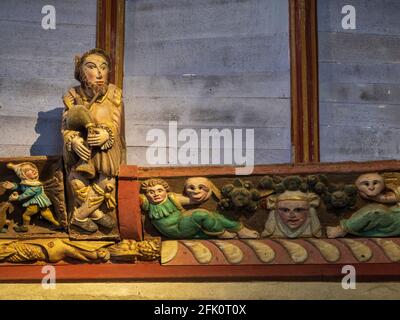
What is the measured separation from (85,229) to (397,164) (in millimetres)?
1535

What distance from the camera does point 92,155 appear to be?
201 inches

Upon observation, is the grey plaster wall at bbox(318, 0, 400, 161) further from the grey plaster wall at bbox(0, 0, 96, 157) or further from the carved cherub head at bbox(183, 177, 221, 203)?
the grey plaster wall at bbox(0, 0, 96, 157)

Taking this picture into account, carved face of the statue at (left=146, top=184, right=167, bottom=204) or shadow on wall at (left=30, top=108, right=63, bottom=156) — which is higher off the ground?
shadow on wall at (left=30, top=108, right=63, bottom=156)

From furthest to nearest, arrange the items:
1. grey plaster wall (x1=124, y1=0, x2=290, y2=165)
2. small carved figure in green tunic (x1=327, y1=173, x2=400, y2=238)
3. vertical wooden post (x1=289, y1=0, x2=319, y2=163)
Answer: grey plaster wall (x1=124, y1=0, x2=290, y2=165) < vertical wooden post (x1=289, y1=0, x2=319, y2=163) < small carved figure in green tunic (x1=327, y1=173, x2=400, y2=238)

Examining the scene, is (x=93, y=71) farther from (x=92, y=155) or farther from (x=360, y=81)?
(x=360, y=81)

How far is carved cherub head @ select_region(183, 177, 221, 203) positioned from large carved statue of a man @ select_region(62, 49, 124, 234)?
0.36 metres

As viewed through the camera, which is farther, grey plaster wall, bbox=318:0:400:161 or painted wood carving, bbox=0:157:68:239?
grey plaster wall, bbox=318:0:400:161

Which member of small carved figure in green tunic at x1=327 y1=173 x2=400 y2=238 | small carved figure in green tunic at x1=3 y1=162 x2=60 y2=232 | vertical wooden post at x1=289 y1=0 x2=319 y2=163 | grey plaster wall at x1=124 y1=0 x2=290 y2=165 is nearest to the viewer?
small carved figure in green tunic at x1=327 y1=173 x2=400 y2=238

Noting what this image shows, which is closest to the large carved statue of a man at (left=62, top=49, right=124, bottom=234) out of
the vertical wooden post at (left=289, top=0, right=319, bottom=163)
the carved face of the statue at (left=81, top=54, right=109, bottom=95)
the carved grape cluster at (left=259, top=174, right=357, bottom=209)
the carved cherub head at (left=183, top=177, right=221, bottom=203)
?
the carved face of the statue at (left=81, top=54, right=109, bottom=95)

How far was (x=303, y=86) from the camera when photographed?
5531mm

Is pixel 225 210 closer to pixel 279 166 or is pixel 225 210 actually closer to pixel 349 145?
pixel 279 166

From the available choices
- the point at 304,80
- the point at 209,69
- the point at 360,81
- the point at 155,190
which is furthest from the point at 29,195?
the point at 360,81

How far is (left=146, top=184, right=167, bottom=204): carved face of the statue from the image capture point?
16.9ft
